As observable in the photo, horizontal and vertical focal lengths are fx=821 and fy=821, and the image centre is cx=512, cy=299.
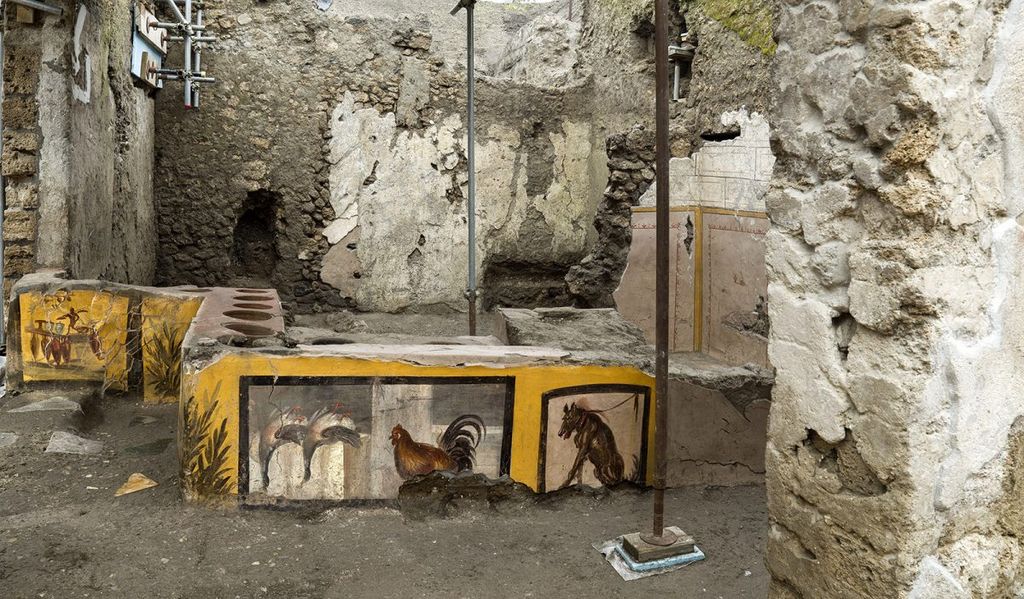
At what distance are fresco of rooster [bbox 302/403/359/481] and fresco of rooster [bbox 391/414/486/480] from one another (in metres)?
0.20

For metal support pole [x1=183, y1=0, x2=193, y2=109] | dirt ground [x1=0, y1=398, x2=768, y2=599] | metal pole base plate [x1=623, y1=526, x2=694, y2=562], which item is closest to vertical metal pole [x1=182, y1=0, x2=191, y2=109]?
metal support pole [x1=183, y1=0, x2=193, y2=109]

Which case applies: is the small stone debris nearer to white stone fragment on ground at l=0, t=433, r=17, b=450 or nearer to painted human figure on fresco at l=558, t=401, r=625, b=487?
white stone fragment on ground at l=0, t=433, r=17, b=450

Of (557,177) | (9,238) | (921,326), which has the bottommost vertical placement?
(921,326)

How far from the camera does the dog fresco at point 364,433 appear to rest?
334 cm

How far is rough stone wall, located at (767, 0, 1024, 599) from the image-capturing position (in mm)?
1766

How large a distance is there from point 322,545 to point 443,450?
631 millimetres

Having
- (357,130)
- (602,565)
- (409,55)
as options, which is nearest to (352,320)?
(357,130)

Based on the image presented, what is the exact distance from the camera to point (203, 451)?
3293 mm

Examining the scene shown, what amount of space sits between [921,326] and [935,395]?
0.50 feet

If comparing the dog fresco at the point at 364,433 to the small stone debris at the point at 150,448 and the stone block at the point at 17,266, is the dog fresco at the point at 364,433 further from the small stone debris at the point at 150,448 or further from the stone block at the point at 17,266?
the stone block at the point at 17,266

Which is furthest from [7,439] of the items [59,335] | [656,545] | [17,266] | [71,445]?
[656,545]

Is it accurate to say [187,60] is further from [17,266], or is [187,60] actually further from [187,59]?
[17,266]

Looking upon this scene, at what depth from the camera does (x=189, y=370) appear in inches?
128

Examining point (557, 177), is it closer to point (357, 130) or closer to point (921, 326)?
point (357, 130)
